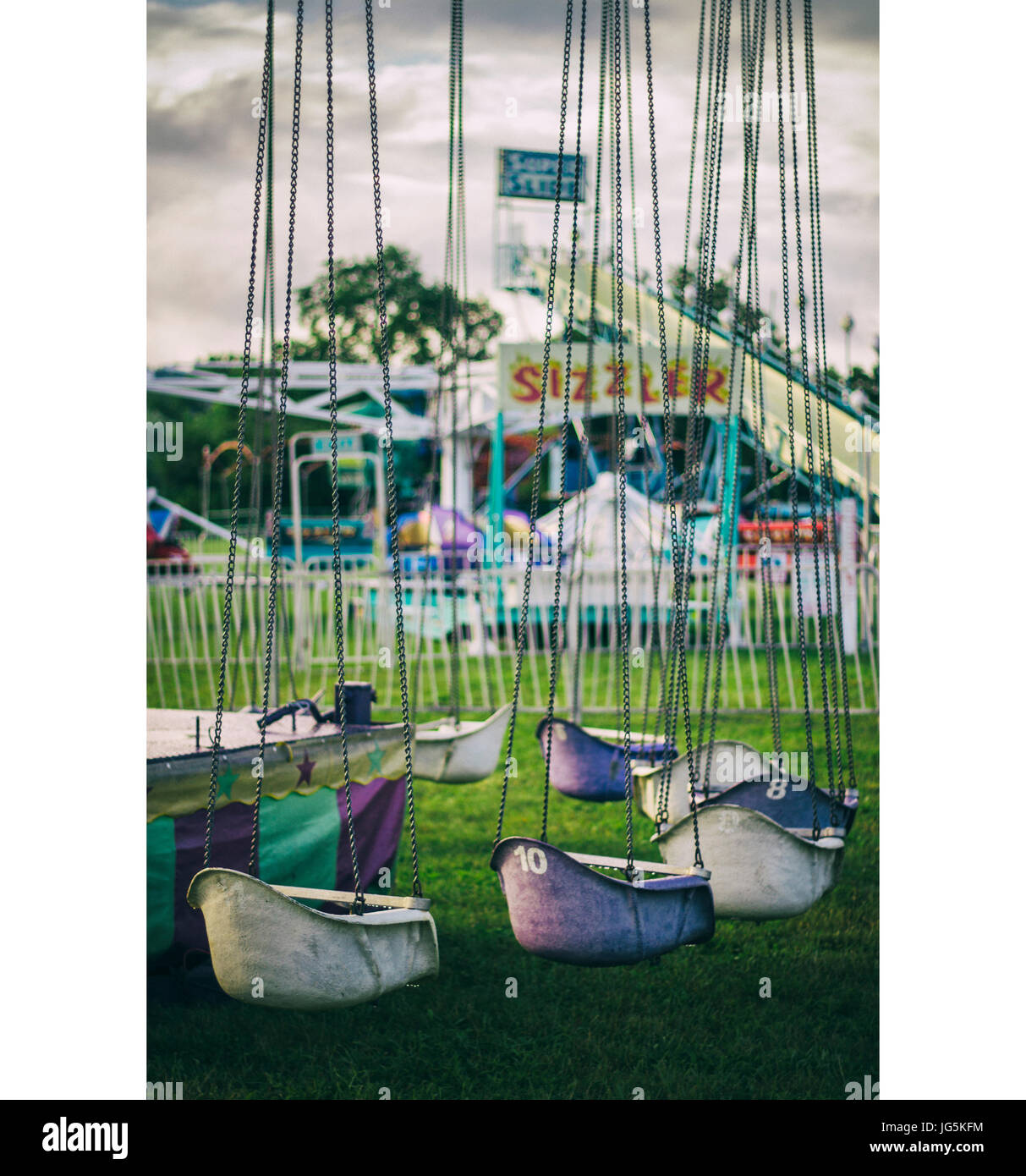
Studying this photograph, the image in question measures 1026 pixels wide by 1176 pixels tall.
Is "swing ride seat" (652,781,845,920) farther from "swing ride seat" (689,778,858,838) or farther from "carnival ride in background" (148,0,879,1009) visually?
"swing ride seat" (689,778,858,838)

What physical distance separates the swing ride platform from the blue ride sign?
2179mm

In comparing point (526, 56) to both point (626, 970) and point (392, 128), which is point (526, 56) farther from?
→ point (626, 970)

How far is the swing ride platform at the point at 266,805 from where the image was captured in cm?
226

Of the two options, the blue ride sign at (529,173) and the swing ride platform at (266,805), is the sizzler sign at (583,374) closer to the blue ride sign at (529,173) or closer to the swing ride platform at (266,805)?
the blue ride sign at (529,173)

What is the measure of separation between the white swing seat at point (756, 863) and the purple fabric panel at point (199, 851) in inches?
38.0

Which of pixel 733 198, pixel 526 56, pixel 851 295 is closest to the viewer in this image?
pixel 851 295

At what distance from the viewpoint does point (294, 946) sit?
5.27 feet

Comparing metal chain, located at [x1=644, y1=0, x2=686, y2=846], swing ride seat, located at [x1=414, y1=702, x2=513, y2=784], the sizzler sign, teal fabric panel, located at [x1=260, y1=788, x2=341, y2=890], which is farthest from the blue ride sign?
teal fabric panel, located at [x1=260, y1=788, x2=341, y2=890]

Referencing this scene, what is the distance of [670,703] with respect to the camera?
2504mm

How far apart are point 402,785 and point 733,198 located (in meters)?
2.17

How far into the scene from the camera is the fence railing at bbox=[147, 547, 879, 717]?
509cm

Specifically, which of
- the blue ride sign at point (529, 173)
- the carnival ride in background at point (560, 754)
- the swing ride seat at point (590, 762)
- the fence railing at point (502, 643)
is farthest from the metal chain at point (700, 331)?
the fence railing at point (502, 643)

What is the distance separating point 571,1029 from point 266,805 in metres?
0.81
